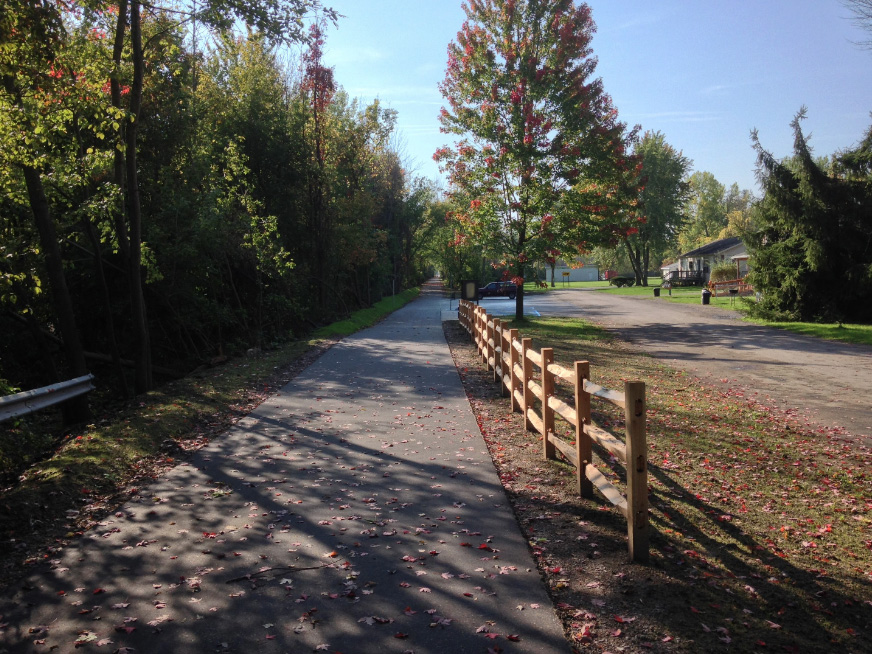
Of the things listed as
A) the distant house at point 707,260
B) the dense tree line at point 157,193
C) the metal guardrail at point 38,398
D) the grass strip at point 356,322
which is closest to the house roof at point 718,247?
the distant house at point 707,260

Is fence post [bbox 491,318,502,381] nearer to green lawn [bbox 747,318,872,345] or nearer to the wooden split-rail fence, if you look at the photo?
the wooden split-rail fence

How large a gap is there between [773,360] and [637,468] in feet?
44.3

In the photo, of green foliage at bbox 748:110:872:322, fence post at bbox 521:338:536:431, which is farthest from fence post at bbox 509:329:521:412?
green foliage at bbox 748:110:872:322

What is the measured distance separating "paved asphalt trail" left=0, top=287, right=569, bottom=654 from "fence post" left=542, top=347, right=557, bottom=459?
764mm

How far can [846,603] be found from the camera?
14.1 ft

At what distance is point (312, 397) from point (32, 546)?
22.4 ft

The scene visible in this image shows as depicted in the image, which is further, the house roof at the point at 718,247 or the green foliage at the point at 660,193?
the house roof at the point at 718,247

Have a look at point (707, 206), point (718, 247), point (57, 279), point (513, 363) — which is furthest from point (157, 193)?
point (707, 206)

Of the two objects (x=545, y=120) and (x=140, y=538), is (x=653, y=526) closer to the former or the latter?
(x=140, y=538)

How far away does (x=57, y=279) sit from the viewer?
37.2ft

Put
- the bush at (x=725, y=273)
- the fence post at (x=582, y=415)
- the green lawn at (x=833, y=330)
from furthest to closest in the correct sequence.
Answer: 1. the bush at (x=725, y=273)
2. the green lawn at (x=833, y=330)
3. the fence post at (x=582, y=415)

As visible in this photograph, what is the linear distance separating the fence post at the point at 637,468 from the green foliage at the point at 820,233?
24136 mm

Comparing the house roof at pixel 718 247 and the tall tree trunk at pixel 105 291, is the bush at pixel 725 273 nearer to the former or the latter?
the house roof at pixel 718 247

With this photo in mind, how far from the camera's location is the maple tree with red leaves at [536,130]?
24.2 metres
